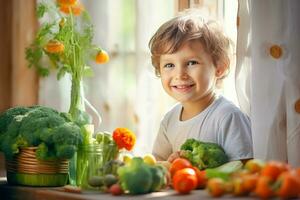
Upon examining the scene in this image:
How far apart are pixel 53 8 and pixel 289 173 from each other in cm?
120

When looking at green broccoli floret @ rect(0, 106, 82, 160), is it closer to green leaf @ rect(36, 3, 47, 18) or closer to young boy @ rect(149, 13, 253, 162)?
young boy @ rect(149, 13, 253, 162)

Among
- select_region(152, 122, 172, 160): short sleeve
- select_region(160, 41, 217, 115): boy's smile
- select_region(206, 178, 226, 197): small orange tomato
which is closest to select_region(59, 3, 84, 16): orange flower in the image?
select_region(160, 41, 217, 115): boy's smile

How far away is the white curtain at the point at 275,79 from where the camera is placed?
172 centimetres

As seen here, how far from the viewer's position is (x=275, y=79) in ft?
5.75

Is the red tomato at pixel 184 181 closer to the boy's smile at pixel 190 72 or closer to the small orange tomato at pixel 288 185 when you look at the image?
the small orange tomato at pixel 288 185

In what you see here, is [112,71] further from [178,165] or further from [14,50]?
[178,165]

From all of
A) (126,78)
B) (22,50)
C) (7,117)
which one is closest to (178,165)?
(7,117)

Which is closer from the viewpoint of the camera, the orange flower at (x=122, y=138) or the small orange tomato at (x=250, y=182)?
the small orange tomato at (x=250, y=182)

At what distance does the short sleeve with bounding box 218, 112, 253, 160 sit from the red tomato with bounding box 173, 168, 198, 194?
29cm

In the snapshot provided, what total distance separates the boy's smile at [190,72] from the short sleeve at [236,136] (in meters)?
0.13

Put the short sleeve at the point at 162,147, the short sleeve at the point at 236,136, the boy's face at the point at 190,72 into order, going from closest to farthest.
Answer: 1. the short sleeve at the point at 236,136
2. the boy's face at the point at 190,72
3. the short sleeve at the point at 162,147

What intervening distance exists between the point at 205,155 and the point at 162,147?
332 mm

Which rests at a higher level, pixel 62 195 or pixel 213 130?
pixel 213 130

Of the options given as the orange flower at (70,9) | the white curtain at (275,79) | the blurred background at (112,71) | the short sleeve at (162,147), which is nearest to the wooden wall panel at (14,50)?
the blurred background at (112,71)
